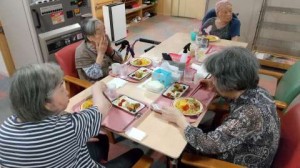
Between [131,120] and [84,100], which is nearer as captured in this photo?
[131,120]

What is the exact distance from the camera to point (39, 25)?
257 centimetres

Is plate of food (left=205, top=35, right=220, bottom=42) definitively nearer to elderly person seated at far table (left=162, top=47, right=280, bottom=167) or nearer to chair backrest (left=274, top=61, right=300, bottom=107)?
chair backrest (left=274, top=61, right=300, bottom=107)

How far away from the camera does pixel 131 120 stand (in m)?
1.31

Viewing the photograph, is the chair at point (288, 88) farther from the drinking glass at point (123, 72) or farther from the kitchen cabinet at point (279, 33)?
→ the kitchen cabinet at point (279, 33)

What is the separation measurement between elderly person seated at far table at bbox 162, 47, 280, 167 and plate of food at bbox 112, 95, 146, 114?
34 centimetres

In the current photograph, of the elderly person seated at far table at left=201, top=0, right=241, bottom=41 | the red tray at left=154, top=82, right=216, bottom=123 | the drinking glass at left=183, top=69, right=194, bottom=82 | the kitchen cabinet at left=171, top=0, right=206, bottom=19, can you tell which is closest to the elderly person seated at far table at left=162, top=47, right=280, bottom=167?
the red tray at left=154, top=82, right=216, bottom=123

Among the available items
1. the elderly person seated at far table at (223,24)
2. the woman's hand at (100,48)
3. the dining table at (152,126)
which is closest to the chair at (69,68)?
the woman's hand at (100,48)

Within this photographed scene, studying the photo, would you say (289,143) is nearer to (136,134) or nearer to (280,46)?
(136,134)

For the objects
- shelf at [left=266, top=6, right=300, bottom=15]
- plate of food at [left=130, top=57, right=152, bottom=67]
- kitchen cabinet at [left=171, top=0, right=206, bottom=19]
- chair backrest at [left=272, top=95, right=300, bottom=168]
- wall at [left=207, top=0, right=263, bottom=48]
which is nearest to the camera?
chair backrest at [left=272, top=95, right=300, bottom=168]

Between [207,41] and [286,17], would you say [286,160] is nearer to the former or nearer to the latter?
[207,41]

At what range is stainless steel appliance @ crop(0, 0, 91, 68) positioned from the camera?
98.9 inches

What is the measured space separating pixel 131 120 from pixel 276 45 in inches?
129

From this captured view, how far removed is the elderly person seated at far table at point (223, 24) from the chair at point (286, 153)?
1623 millimetres

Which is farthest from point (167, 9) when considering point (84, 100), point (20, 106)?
point (20, 106)
